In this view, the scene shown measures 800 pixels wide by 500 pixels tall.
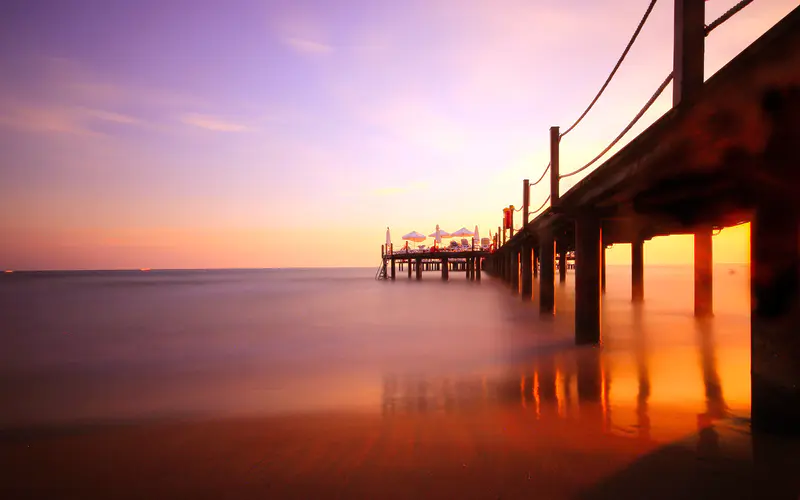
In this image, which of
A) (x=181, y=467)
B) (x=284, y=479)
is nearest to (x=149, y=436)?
(x=181, y=467)

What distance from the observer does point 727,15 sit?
113 inches

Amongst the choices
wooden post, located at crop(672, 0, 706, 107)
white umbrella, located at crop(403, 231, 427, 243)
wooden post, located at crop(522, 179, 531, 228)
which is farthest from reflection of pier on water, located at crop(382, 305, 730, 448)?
white umbrella, located at crop(403, 231, 427, 243)

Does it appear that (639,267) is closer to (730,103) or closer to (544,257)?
(544,257)

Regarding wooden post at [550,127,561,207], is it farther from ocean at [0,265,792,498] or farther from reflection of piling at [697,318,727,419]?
reflection of piling at [697,318,727,419]

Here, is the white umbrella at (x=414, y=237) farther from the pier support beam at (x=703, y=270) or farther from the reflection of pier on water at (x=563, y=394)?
the reflection of pier on water at (x=563, y=394)

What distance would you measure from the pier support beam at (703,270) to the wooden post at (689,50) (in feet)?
34.8

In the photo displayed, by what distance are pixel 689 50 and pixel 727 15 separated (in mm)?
374

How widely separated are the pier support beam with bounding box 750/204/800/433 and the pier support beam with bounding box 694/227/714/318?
31.2ft

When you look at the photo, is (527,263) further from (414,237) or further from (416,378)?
(414,237)

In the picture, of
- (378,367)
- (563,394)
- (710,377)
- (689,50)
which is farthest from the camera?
(378,367)

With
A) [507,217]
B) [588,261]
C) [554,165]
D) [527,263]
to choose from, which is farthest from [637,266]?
[554,165]

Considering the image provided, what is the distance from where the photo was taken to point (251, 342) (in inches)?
444

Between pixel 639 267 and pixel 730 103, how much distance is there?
56.6 ft

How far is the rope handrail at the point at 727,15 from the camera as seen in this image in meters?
2.59
